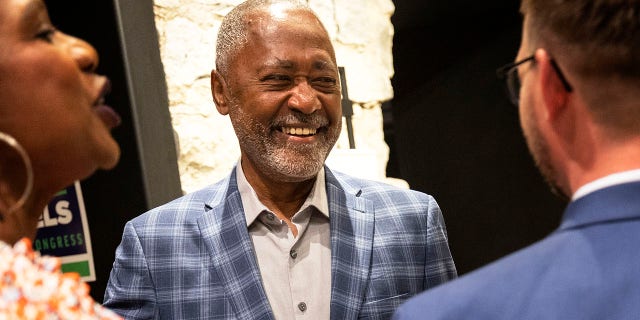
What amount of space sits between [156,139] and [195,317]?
0.82 metres

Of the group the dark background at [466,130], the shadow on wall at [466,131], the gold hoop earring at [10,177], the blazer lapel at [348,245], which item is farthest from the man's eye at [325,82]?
the shadow on wall at [466,131]

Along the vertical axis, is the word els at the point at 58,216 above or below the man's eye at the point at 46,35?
below

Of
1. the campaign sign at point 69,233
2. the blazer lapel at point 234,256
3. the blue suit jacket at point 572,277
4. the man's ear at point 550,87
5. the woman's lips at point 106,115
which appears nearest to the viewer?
the blue suit jacket at point 572,277

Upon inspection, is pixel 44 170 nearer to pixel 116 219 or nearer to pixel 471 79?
pixel 116 219

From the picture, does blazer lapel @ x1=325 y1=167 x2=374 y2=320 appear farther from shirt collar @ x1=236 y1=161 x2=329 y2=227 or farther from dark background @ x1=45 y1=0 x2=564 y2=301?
dark background @ x1=45 y1=0 x2=564 y2=301

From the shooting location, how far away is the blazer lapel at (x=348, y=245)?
→ 185 cm

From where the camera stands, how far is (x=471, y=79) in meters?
4.02

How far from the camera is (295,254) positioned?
1932mm

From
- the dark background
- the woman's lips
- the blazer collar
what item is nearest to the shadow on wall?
the dark background

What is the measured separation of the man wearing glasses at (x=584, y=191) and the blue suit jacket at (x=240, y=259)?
90 centimetres

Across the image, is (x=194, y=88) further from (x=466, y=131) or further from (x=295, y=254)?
(x=466, y=131)

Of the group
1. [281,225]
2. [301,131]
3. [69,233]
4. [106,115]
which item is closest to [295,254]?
[281,225]

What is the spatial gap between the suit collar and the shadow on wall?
2730mm

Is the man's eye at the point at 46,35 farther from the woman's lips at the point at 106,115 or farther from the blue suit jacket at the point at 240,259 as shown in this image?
the blue suit jacket at the point at 240,259
